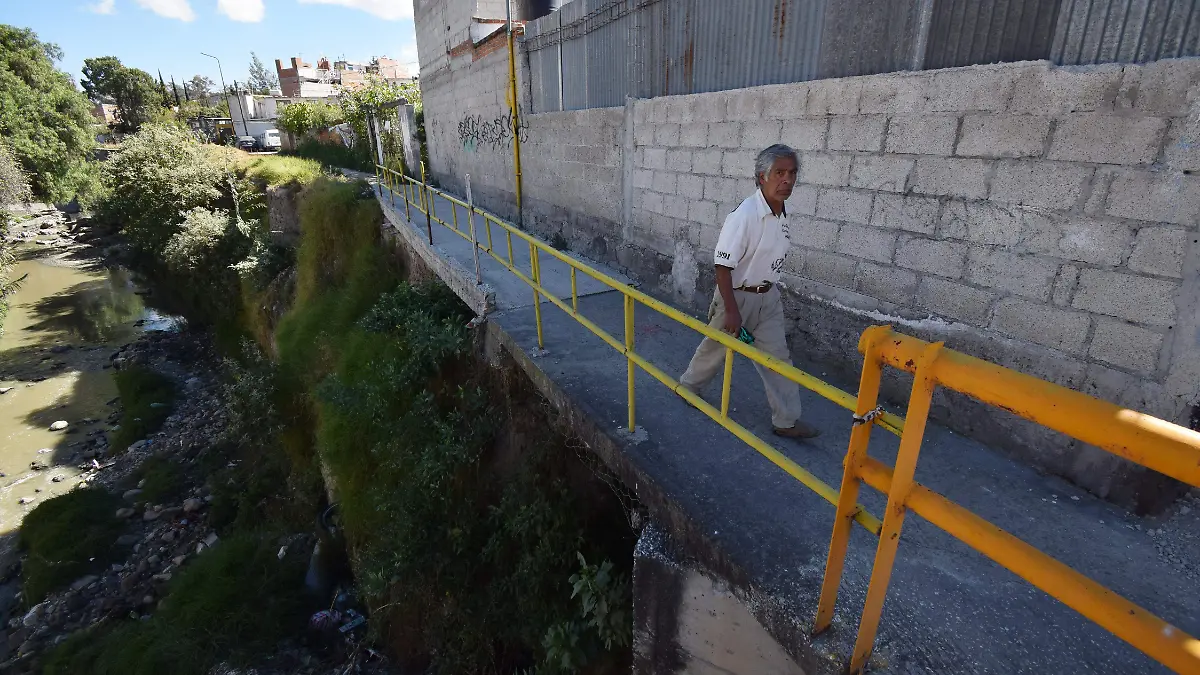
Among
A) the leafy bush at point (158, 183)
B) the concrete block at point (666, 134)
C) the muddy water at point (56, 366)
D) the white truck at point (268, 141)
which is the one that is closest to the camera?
the concrete block at point (666, 134)

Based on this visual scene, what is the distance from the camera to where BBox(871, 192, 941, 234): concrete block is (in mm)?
3223

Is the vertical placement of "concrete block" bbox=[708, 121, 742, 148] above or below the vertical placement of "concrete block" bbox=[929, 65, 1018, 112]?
below

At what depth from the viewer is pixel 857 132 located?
139 inches

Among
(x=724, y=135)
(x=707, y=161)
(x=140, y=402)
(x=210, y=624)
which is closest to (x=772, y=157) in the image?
(x=724, y=135)

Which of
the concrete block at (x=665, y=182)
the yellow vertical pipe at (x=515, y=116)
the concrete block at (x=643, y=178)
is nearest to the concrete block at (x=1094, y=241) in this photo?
the concrete block at (x=665, y=182)

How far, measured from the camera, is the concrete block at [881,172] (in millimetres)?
3314

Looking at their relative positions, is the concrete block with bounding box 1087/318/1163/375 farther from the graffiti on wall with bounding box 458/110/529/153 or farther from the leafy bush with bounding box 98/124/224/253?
the leafy bush with bounding box 98/124/224/253

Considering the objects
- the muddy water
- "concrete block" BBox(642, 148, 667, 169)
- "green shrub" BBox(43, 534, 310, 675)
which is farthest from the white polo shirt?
the muddy water

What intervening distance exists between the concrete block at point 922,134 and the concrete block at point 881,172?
0.06 metres

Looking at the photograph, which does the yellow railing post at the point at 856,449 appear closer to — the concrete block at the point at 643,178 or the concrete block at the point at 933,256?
the concrete block at the point at 933,256

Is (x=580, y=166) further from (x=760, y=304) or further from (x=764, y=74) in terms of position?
(x=760, y=304)

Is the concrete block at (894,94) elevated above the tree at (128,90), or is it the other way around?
the tree at (128,90)

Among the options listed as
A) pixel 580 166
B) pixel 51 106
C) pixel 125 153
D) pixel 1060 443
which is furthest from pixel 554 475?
pixel 51 106

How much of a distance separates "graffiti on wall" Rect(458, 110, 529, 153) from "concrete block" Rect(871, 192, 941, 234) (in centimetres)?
593
